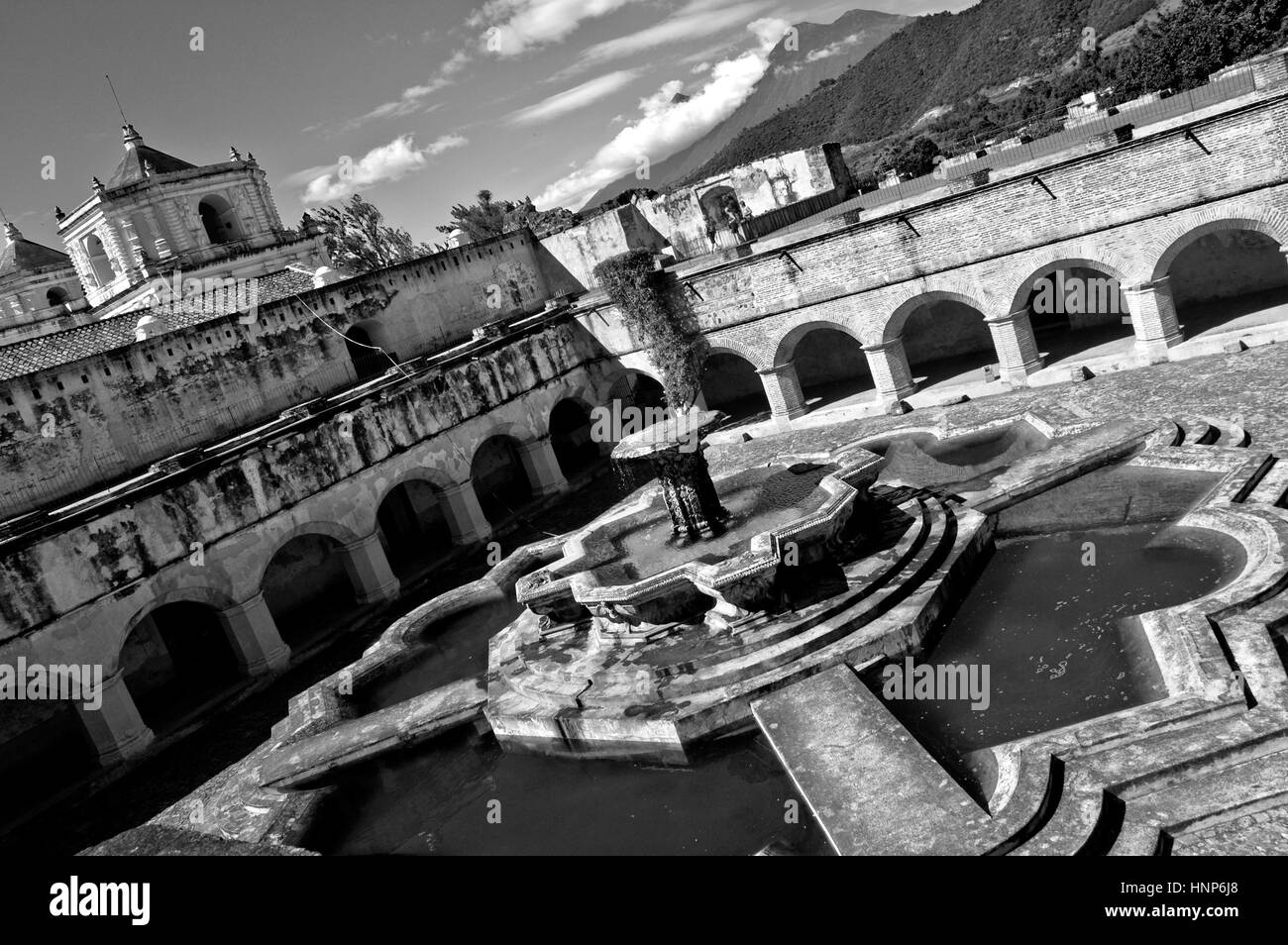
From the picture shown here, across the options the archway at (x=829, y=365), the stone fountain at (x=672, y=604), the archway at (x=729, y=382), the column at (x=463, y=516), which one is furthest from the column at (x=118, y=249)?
the stone fountain at (x=672, y=604)

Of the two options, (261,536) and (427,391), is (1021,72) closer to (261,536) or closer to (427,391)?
(427,391)

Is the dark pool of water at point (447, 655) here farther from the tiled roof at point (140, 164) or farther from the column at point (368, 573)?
the tiled roof at point (140, 164)

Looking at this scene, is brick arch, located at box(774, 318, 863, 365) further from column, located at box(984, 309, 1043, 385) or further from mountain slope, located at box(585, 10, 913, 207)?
mountain slope, located at box(585, 10, 913, 207)

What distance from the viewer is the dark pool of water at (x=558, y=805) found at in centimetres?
792

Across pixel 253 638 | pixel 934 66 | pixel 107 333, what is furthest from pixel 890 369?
pixel 934 66

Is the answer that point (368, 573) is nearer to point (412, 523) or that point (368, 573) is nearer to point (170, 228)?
point (412, 523)

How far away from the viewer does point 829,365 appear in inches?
939

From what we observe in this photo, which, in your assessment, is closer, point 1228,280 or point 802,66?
point 1228,280

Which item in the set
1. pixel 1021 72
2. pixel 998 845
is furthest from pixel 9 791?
pixel 1021 72

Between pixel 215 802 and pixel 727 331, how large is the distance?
14.6 metres

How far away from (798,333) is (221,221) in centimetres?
2488

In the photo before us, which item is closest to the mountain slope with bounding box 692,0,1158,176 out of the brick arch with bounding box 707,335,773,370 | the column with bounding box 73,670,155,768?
the brick arch with bounding box 707,335,773,370

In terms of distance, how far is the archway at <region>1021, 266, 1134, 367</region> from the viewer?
747 inches
